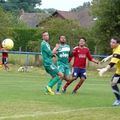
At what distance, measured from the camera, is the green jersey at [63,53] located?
17562 mm

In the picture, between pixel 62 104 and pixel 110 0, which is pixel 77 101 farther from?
pixel 110 0

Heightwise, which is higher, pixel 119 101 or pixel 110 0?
pixel 110 0

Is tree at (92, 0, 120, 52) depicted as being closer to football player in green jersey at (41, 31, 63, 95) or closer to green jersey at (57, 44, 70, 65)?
green jersey at (57, 44, 70, 65)

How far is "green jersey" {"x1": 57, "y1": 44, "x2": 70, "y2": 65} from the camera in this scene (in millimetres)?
17562

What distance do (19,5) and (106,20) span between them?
9432cm

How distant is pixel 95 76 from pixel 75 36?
915cm

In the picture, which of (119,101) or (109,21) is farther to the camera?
(109,21)

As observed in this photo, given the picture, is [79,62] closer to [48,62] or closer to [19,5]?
[48,62]

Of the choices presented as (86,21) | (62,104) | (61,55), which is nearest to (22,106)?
(62,104)

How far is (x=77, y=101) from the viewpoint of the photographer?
14.8 m

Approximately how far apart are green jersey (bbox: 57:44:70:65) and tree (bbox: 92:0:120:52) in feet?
69.1

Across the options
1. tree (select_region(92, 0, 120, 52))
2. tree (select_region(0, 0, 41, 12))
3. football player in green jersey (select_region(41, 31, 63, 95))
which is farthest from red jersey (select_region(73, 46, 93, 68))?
tree (select_region(0, 0, 41, 12))

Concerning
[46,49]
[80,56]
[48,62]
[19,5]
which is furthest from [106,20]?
[19,5]

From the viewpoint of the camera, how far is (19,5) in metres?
132
